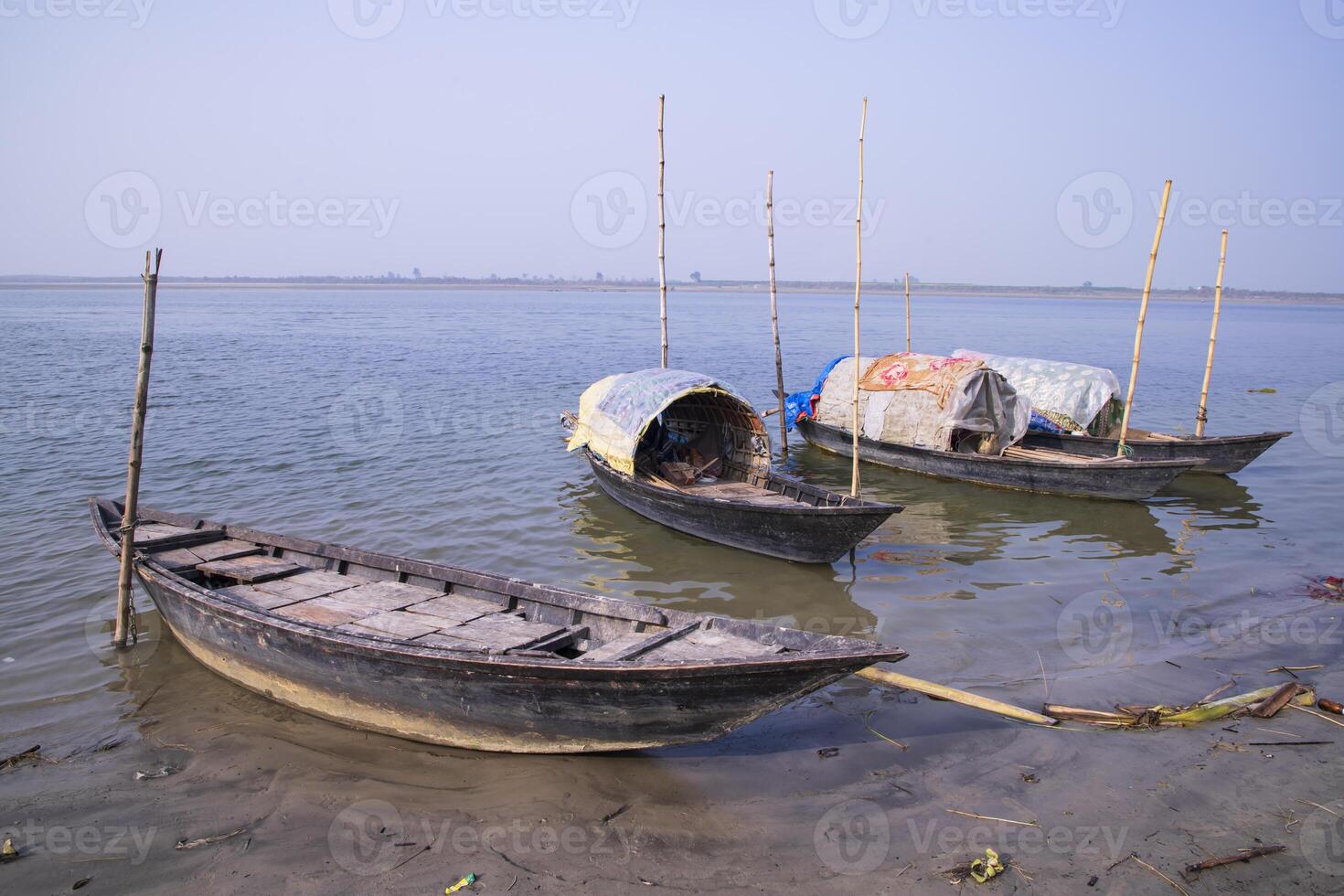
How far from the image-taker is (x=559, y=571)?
31.8 ft

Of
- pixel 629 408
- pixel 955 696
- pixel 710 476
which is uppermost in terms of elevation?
pixel 629 408

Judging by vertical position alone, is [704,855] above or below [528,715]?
below

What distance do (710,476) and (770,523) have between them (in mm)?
2813

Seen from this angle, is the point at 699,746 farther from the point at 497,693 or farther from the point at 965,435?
the point at 965,435

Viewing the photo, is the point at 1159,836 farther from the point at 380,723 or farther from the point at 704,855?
the point at 380,723

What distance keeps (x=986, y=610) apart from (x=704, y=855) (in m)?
4.92

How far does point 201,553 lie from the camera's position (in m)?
8.03

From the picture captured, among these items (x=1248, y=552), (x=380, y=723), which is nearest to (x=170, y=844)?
(x=380, y=723)

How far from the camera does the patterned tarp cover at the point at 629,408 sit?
35.4 ft
